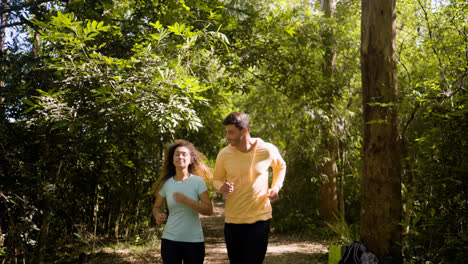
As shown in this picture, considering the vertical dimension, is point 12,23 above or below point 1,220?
above

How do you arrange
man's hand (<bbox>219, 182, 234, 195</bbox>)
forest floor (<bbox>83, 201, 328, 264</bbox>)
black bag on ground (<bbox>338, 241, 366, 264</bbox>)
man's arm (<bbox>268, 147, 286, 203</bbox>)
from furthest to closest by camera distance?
1. forest floor (<bbox>83, 201, 328, 264</bbox>)
2. black bag on ground (<bbox>338, 241, 366, 264</bbox>)
3. man's arm (<bbox>268, 147, 286, 203</bbox>)
4. man's hand (<bbox>219, 182, 234, 195</bbox>)

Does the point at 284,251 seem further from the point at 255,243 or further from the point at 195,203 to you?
the point at 195,203

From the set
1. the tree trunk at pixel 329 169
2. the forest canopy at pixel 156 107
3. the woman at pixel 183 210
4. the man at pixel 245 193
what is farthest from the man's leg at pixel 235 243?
the tree trunk at pixel 329 169

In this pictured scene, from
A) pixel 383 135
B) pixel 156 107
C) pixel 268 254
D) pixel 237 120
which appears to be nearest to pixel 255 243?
pixel 237 120

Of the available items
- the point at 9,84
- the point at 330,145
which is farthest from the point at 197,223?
the point at 330,145

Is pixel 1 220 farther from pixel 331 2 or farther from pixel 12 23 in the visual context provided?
pixel 331 2

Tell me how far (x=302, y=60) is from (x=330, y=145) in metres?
3.99

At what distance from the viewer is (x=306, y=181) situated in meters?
12.3

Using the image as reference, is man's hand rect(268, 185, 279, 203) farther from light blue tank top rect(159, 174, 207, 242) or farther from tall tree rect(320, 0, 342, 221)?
tall tree rect(320, 0, 342, 221)

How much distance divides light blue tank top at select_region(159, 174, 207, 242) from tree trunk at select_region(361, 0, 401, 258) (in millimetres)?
2252

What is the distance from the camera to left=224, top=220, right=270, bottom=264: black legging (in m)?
3.37

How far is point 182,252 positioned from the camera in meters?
3.31

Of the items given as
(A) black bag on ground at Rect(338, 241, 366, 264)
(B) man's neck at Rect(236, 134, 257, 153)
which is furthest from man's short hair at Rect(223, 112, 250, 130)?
(A) black bag on ground at Rect(338, 241, 366, 264)

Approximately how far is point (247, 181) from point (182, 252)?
2.75 ft
